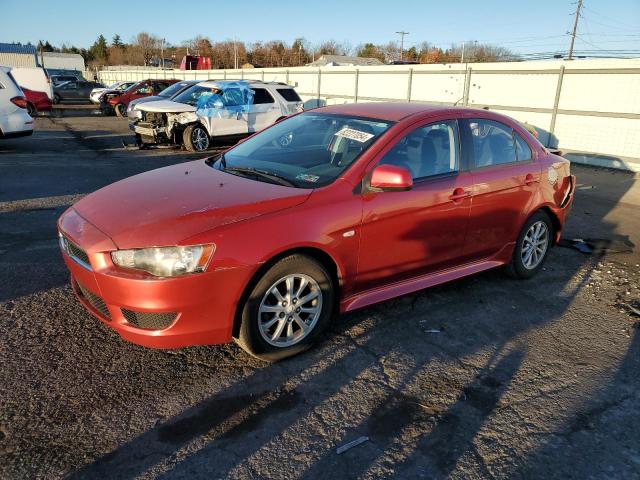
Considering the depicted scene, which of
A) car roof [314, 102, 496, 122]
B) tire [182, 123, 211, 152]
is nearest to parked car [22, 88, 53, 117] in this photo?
tire [182, 123, 211, 152]

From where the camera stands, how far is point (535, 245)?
16.9ft

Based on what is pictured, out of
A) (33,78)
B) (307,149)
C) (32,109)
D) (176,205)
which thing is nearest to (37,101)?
(32,109)

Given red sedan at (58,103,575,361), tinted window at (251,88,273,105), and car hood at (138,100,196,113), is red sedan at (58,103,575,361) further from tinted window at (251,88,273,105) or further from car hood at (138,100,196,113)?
tinted window at (251,88,273,105)

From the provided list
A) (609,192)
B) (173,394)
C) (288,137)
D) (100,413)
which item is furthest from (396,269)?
(609,192)

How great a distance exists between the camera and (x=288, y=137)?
4.50 m

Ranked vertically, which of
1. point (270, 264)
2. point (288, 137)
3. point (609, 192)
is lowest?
point (609, 192)

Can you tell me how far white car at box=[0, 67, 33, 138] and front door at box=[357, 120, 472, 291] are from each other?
11046 millimetres

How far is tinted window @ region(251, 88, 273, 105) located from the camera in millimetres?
13469

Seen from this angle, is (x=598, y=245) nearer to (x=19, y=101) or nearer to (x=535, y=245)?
(x=535, y=245)

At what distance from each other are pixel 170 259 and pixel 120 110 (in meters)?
24.5

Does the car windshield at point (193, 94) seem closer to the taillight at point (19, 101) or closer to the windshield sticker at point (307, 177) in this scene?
the taillight at point (19, 101)

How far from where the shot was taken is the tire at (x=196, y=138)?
12781 mm

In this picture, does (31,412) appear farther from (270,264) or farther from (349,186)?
(349,186)

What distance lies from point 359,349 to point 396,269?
2.27 ft
